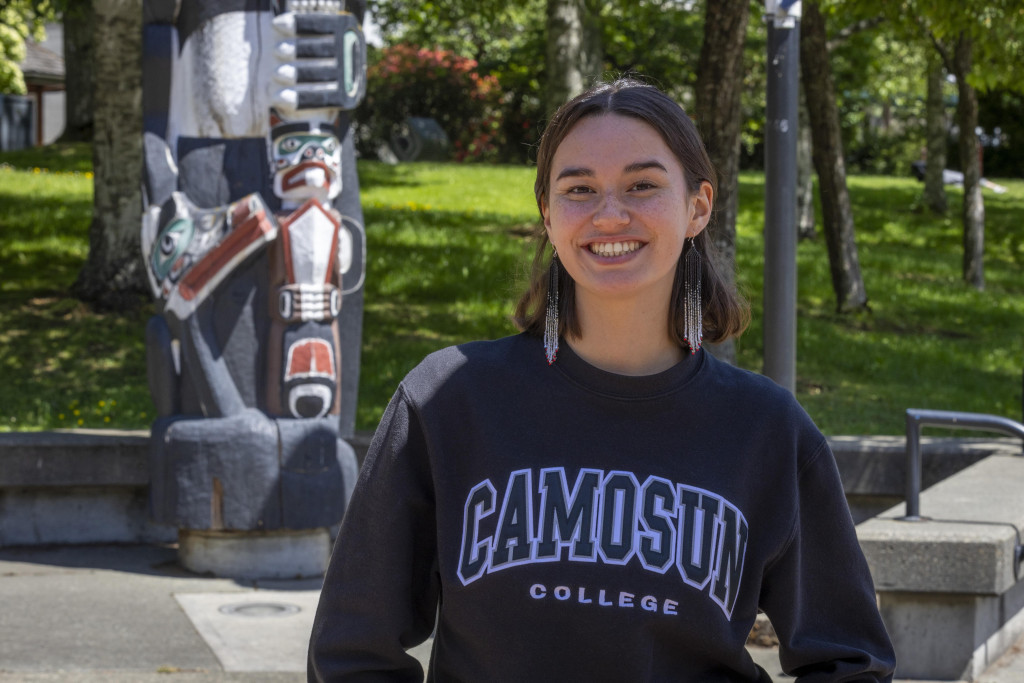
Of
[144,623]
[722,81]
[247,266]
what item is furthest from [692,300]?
[722,81]

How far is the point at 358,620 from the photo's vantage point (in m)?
1.72

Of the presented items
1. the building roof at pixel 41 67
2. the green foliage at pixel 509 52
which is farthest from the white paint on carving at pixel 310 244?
the building roof at pixel 41 67

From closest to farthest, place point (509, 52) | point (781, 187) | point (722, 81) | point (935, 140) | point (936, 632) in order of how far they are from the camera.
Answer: point (936, 632), point (781, 187), point (722, 81), point (935, 140), point (509, 52)

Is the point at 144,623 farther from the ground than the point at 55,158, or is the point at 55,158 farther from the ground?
the point at 55,158

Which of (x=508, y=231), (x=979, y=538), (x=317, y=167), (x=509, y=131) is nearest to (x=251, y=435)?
(x=317, y=167)

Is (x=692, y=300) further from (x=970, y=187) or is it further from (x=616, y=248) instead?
(x=970, y=187)

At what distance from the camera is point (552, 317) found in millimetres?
1864

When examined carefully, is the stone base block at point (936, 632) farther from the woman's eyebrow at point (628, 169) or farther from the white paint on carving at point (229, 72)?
the white paint on carving at point (229, 72)

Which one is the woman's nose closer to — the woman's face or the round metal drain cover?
the woman's face

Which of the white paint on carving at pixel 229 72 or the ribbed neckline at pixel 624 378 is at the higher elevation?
the white paint on carving at pixel 229 72

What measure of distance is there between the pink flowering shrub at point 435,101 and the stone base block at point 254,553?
60.2 feet

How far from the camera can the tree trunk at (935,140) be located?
19.0m

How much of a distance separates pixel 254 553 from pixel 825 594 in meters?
4.44

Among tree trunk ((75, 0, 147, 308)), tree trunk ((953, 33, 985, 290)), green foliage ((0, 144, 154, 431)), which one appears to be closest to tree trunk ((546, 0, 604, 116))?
tree trunk ((953, 33, 985, 290))
